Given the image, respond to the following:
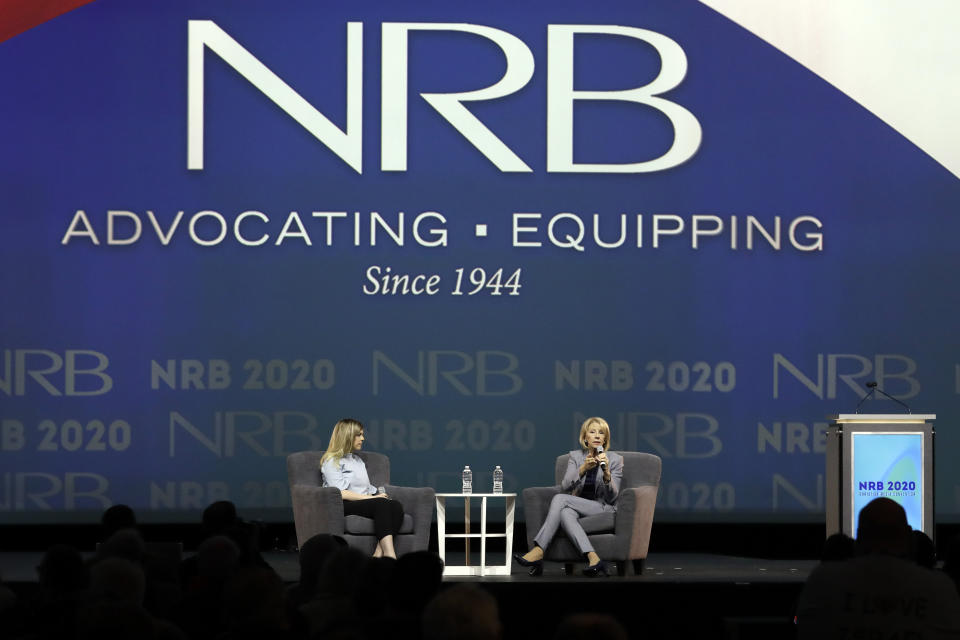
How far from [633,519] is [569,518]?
343mm

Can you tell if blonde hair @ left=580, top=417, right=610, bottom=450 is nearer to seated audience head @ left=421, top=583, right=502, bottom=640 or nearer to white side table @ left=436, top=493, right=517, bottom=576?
white side table @ left=436, top=493, right=517, bottom=576

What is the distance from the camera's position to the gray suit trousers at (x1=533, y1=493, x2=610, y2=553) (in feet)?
24.9

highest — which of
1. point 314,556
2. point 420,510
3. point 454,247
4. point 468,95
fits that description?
point 468,95

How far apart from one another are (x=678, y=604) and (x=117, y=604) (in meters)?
3.73

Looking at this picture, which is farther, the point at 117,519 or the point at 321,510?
the point at 321,510

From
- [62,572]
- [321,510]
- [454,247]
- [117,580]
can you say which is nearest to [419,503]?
[321,510]

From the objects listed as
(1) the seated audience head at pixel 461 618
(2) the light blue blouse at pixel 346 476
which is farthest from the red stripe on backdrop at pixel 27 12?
(1) the seated audience head at pixel 461 618

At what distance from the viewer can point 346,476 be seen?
8016mm

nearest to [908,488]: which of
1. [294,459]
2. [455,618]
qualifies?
[294,459]

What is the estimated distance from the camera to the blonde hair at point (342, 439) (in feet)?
26.3

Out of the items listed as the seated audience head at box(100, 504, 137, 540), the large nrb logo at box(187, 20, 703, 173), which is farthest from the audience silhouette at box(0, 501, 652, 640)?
the large nrb logo at box(187, 20, 703, 173)

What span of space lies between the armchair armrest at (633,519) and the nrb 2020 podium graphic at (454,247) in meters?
1.11

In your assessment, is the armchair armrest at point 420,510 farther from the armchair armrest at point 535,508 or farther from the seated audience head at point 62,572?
the seated audience head at point 62,572

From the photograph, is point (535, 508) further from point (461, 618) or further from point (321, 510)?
point (461, 618)
